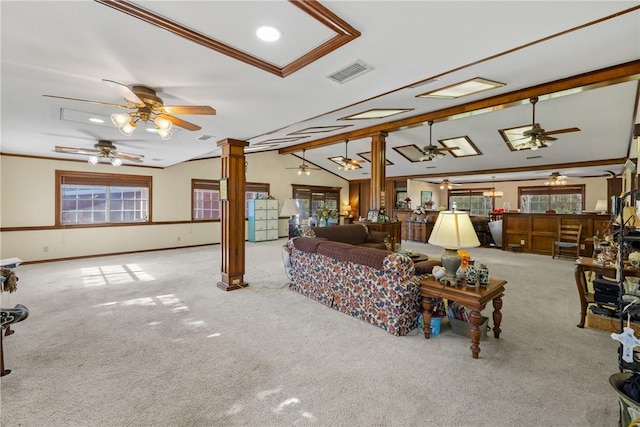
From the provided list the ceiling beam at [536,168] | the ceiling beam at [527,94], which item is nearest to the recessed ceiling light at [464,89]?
the ceiling beam at [527,94]

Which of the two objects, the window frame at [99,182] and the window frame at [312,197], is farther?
the window frame at [312,197]

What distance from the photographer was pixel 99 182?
272 inches

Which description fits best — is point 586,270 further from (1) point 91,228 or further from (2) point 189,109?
(1) point 91,228

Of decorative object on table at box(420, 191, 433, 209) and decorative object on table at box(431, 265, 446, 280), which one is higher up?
decorative object on table at box(420, 191, 433, 209)

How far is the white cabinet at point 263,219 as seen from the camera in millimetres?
9273

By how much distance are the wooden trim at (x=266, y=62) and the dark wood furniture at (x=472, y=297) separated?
2216mm

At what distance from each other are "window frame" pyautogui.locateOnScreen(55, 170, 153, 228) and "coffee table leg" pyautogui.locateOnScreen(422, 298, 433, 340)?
7.37m

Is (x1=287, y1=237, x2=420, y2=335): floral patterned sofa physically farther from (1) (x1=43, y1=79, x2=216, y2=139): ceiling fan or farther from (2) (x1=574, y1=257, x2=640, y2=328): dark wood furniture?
(1) (x1=43, y1=79, x2=216, y2=139): ceiling fan

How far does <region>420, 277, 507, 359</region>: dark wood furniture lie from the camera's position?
2467mm

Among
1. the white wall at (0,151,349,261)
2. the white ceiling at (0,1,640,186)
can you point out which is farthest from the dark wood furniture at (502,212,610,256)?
the white wall at (0,151,349,261)

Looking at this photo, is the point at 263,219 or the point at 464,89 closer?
the point at 464,89

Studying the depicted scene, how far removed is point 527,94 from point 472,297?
3.00m

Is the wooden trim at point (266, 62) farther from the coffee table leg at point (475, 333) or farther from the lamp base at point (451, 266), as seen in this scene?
the coffee table leg at point (475, 333)

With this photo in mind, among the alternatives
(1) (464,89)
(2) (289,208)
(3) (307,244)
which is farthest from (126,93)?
(2) (289,208)
